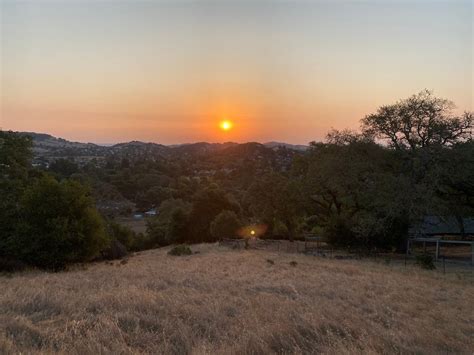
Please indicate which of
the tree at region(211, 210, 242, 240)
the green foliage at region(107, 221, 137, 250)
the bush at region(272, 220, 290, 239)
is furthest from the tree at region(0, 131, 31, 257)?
the bush at region(272, 220, 290, 239)

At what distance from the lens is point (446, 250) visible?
38969 mm

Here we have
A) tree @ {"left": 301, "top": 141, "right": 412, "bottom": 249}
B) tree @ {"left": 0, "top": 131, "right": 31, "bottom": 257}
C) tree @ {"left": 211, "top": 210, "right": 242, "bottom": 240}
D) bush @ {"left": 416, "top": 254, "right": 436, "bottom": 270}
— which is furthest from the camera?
tree @ {"left": 211, "top": 210, "right": 242, "bottom": 240}

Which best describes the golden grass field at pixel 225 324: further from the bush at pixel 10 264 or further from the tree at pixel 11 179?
the tree at pixel 11 179

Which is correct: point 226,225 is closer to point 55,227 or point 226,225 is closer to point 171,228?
point 171,228

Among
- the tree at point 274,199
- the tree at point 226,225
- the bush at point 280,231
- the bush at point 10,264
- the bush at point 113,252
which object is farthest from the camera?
the bush at point 280,231

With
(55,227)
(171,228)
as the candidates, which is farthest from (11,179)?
(171,228)

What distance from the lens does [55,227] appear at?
28172mm

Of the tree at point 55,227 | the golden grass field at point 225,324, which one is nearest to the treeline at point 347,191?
the tree at point 55,227

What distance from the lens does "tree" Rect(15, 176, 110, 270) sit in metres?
28.3

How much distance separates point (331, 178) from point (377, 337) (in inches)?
1144

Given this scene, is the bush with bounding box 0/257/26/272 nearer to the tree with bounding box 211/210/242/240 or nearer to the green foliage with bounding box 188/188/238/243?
the tree with bounding box 211/210/242/240

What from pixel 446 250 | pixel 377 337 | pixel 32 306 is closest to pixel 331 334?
pixel 377 337

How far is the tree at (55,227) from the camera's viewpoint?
28344mm

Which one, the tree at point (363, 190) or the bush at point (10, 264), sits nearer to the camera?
the bush at point (10, 264)
